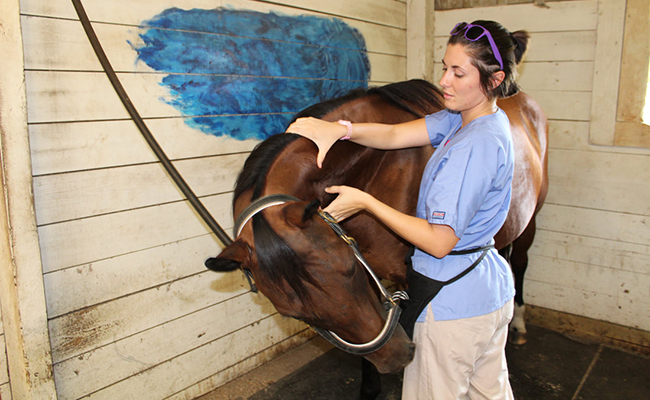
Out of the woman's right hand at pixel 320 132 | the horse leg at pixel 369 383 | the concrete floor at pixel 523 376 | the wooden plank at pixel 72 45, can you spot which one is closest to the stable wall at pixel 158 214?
the wooden plank at pixel 72 45

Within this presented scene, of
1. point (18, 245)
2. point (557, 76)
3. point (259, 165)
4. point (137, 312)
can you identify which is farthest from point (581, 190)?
point (18, 245)

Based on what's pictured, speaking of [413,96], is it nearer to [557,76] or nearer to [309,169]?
[309,169]

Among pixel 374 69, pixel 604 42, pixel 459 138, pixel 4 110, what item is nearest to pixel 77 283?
pixel 4 110

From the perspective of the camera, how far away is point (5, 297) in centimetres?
148

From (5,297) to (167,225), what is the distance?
1.92 ft

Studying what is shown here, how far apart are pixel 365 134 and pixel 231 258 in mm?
594

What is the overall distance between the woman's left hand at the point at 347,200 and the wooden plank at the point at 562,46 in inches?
68.0

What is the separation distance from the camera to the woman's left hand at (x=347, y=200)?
1201 mm

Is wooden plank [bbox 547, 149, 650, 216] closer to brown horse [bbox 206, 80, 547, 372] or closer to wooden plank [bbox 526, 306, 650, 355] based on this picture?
wooden plank [bbox 526, 306, 650, 355]

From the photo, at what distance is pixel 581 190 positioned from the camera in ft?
8.54

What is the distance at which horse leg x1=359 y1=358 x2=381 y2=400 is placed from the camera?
6.70ft

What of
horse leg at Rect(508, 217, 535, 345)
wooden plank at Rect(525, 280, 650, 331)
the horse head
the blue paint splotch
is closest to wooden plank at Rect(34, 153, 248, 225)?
the blue paint splotch

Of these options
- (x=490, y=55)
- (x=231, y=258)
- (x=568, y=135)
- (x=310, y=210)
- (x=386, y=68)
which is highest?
(x=386, y=68)

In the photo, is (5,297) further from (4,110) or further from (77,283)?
(4,110)
